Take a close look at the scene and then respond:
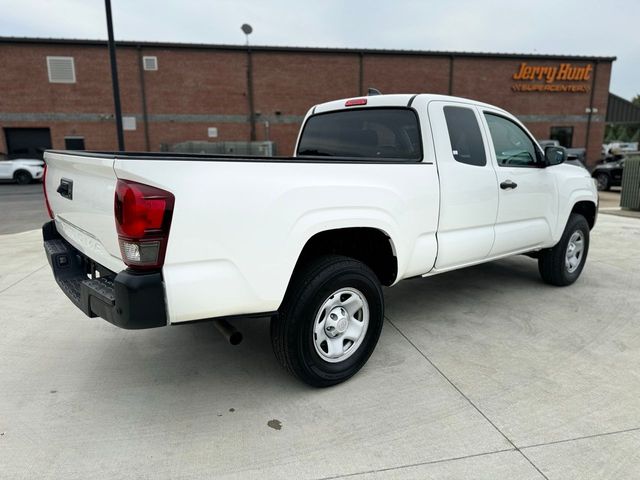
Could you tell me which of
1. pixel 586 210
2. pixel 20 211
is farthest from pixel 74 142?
pixel 586 210

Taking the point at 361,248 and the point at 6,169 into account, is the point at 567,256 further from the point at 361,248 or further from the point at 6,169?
the point at 6,169

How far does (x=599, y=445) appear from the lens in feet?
7.84

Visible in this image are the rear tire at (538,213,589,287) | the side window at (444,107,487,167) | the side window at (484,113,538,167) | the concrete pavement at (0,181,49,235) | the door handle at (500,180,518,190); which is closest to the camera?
the side window at (444,107,487,167)

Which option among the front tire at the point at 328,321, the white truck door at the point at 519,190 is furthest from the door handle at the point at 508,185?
the front tire at the point at 328,321

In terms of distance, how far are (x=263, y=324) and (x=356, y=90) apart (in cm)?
2664

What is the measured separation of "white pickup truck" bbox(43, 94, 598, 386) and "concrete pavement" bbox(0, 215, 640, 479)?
0.42m

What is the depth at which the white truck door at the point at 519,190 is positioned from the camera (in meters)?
4.09

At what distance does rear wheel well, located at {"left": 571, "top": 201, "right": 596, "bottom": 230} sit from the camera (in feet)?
17.3

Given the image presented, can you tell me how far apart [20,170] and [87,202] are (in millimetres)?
23656

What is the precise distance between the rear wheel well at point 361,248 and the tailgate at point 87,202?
1169 mm

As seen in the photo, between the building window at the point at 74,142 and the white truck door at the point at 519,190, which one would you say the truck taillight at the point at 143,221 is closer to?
the white truck door at the point at 519,190

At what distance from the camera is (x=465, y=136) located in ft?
12.5

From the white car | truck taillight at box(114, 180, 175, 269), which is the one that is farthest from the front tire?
the white car

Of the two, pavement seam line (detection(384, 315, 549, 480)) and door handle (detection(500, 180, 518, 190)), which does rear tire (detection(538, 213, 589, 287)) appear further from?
pavement seam line (detection(384, 315, 549, 480))
